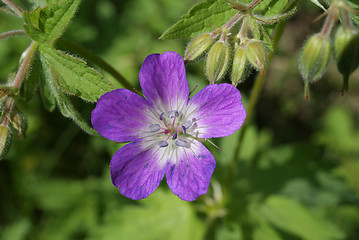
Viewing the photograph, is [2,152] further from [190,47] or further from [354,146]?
[354,146]

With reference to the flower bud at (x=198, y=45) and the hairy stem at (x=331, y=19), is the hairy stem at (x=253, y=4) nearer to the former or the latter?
the flower bud at (x=198, y=45)

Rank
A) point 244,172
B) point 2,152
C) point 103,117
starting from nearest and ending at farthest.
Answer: point 103,117 < point 2,152 < point 244,172

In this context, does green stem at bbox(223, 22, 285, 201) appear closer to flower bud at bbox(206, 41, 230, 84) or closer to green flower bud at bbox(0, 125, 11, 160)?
flower bud at bbox(206, 41, 230, 84)

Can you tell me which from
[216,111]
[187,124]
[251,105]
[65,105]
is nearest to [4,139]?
[65,105]

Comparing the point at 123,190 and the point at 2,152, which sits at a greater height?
the point at 2,152

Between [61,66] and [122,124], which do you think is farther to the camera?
[61,66]

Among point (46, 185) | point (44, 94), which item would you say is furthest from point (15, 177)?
point (44, 94)

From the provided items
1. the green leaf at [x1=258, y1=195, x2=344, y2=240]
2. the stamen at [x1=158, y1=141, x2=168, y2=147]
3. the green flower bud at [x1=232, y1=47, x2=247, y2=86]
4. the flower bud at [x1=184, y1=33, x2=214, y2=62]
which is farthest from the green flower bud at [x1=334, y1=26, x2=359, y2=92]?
the green leaf at [x1=258, y1=195, x2=344, y2=240]
